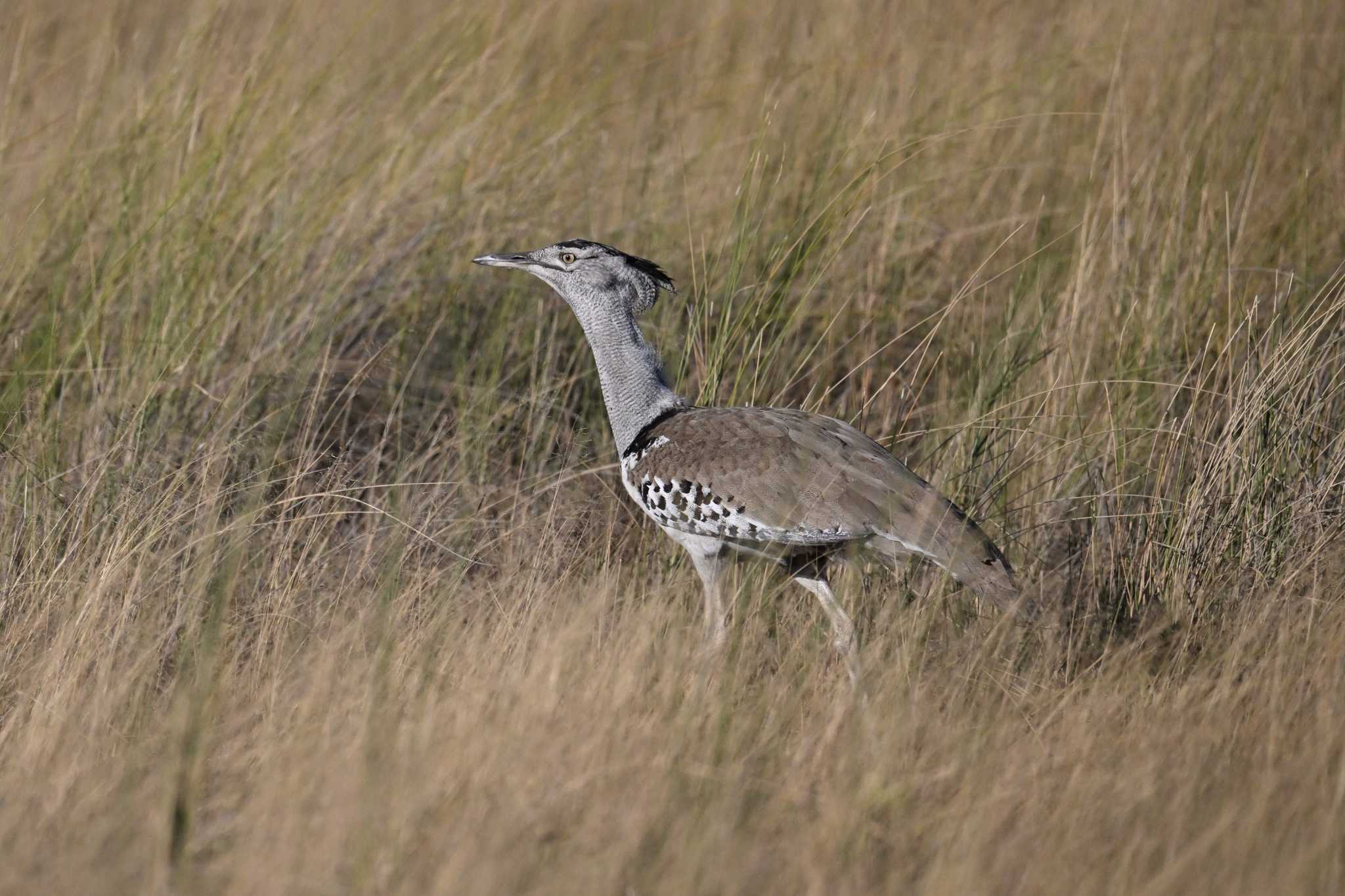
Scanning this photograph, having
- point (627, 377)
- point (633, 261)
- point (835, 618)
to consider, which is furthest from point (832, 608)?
point (633, 261)

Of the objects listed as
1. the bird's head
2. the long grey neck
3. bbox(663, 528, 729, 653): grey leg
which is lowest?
bbox(663, 528, 729, 653): grey leg

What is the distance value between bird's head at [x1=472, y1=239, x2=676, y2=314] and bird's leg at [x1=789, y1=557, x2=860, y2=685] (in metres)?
0.87

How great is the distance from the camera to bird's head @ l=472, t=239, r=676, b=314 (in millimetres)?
3910

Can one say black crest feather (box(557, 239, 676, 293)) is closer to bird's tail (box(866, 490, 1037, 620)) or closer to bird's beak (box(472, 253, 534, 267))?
bird's beak (box(472, 253, 534, 267))

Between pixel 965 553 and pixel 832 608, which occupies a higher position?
pixel 965 553

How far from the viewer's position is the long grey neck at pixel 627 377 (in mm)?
3855

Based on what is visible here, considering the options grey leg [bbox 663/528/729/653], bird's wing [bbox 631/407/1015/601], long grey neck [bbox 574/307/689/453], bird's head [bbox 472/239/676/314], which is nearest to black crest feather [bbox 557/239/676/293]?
bird's head [bbox 472/239/676/314]

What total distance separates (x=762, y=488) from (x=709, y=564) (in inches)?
10.1

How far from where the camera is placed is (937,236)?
4.90 meters

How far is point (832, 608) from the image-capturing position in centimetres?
347

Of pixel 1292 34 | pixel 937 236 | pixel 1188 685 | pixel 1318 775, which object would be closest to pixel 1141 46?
pixel 1292 34

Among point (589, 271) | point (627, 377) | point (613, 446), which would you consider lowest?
point (613, 446)

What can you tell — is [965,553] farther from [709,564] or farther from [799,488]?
[709,564]

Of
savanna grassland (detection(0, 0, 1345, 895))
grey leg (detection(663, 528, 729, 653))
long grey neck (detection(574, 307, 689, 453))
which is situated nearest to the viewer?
savanna grassland (detection(0, 0, 1345, 895))
